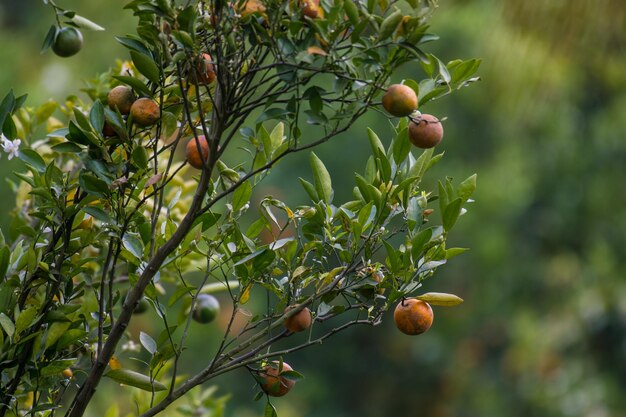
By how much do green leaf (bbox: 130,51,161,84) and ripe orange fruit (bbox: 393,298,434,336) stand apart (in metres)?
0.30

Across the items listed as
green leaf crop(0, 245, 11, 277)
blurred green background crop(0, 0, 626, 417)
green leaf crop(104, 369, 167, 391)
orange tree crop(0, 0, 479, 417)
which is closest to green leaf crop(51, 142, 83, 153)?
orange tree crop(0, 0, 479, 417)

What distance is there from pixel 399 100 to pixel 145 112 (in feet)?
0.73

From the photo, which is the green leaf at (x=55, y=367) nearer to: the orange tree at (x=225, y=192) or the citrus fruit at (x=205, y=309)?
the orange tree at (x=225, y=192)

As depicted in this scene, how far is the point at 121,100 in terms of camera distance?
94 cm

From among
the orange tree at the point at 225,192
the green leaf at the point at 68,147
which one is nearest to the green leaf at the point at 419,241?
the orange tree at the point at 225,192

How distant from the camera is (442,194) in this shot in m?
0.93

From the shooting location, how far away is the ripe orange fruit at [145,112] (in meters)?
0.91

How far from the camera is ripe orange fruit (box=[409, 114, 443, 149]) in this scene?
90 cm

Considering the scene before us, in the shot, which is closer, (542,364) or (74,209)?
(74,209)

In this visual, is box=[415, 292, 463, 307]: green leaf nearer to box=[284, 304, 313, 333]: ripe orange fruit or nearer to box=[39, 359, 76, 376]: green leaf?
box=[284, 304, 313, 333]: ripe orange fruit

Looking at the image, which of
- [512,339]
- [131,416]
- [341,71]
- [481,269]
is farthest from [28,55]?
[341,71]

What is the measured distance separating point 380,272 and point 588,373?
564cm

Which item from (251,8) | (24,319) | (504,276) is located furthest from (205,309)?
(504,276)

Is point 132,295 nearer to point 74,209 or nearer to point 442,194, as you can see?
point 74,209
